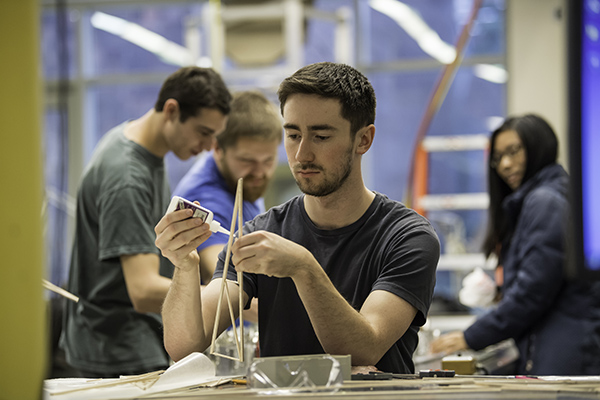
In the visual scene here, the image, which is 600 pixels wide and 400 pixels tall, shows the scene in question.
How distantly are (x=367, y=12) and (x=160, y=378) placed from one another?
527 cm

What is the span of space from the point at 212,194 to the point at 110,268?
0.40 metres

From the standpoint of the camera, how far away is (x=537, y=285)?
94.7 inches

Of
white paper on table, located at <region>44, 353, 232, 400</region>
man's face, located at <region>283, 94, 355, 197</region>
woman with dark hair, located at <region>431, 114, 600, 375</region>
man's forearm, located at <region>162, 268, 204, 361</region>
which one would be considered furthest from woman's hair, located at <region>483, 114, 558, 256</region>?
white paper on table, located at <region>44, 353, 232, 400</region>

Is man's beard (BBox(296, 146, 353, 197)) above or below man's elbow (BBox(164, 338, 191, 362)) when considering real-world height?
above

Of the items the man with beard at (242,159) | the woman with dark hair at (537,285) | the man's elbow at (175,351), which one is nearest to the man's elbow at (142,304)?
the man with beard at (242,159)

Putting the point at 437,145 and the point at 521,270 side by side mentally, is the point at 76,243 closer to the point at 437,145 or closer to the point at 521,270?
the point at 521,270

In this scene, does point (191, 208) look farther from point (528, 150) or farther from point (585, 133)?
point (528, 150)

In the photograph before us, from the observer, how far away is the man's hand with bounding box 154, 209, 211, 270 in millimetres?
1313

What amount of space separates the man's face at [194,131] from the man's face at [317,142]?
0.76 meters

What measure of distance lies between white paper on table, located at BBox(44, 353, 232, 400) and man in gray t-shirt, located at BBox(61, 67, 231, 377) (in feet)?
2.42

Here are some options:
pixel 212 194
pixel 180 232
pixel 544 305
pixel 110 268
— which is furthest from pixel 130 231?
pixel 544 305

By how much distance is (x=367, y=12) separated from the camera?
Result: 5930 millimetres

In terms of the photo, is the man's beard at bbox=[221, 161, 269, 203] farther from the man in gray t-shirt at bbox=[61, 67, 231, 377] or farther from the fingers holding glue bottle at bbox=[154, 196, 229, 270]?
the fingers holding glue bottle at bbox=[154, 196, 229, 270]

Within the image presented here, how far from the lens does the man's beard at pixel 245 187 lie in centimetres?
226
